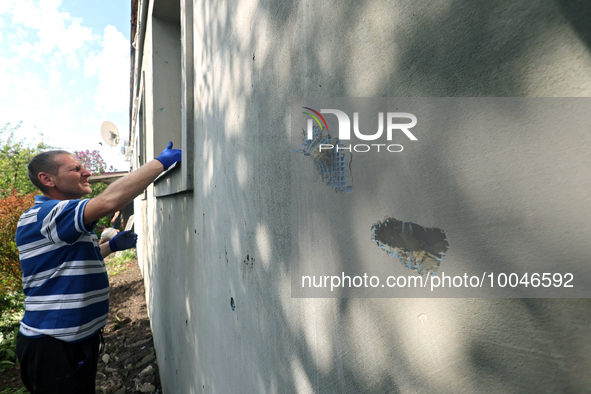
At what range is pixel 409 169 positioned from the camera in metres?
0.57

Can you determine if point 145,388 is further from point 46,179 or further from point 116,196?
point 116,196

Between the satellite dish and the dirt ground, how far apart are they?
8055 mm

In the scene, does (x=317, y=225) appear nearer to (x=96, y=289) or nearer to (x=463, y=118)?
(x=463, y=118)

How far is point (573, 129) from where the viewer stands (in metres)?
0.40

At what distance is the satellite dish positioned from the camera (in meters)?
12.4

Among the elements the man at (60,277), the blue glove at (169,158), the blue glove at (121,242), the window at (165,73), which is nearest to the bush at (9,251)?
the blue glove at (121,242)

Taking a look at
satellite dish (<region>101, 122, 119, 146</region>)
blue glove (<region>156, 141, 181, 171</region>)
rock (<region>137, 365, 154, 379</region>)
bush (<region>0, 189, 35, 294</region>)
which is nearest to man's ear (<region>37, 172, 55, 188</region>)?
blue glove (<region>156, 141, 181, 171</region>)

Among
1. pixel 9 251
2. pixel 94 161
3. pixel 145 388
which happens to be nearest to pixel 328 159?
pixel 145 388

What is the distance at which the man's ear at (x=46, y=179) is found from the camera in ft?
8.43

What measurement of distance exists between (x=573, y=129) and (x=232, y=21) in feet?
4.40

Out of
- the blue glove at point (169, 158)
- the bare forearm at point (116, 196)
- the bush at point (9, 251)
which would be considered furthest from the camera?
the bush at point (9, 251)

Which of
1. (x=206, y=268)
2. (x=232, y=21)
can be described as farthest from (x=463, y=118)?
(x=206, y=268)

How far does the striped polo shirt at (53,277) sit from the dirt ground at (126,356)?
5.89ft

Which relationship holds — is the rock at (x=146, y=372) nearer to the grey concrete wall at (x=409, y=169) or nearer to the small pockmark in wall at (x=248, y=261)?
the grey concrete wall at (x=409, y=169)
